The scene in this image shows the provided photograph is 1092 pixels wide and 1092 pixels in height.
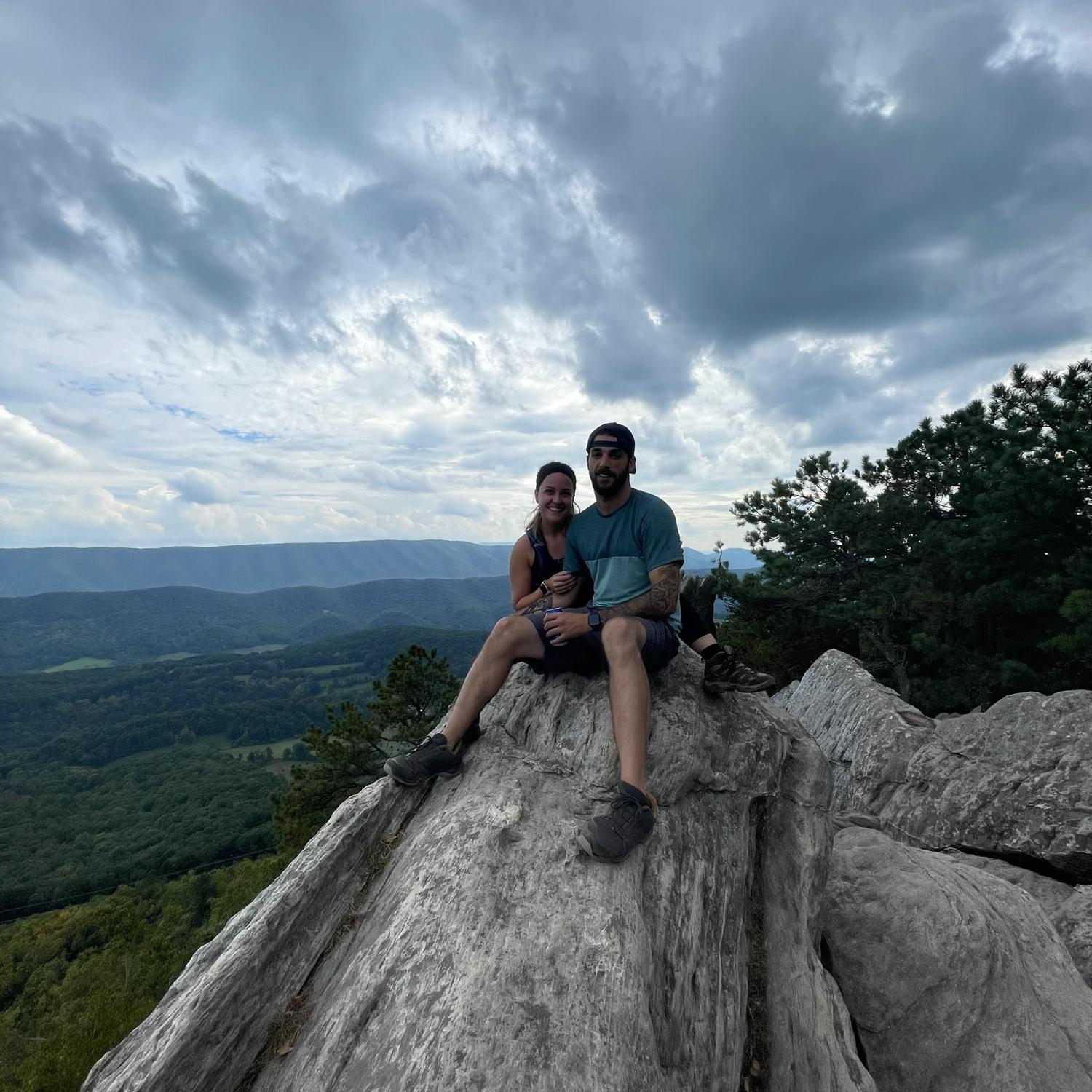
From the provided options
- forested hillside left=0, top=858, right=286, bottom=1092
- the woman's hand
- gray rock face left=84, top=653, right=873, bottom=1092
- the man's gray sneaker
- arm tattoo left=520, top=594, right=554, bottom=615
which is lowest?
forested hillside left=0, top=858, right=286, bottom=1092

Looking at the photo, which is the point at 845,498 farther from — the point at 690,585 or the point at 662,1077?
the point at 662,1077

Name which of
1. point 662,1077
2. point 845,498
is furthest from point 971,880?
point 845,498

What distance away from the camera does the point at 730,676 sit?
8172mm

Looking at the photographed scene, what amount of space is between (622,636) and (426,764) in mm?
2894

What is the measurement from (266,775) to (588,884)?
560 ft

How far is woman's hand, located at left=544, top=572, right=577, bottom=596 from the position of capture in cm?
755

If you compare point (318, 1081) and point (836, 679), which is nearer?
point (318, 1081)

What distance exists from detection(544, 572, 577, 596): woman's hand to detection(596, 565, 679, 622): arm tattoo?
72cm

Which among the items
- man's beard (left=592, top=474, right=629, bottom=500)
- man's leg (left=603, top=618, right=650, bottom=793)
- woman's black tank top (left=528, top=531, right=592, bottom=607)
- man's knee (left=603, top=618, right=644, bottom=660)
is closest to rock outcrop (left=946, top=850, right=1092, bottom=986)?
man's leg (left=603, top=618, right=650, bottom=793)

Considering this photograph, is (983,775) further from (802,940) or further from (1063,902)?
(802,940)

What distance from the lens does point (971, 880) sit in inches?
355

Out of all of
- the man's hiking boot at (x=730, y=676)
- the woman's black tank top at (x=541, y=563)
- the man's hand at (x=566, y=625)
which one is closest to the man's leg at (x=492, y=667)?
the man's hand at (x=566, y=625)

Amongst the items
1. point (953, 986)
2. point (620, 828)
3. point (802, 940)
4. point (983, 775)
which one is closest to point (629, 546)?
point (620, 828)

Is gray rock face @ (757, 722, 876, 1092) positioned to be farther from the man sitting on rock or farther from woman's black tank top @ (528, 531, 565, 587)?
woman's black tank top @ (528, 531, 565, 587)
